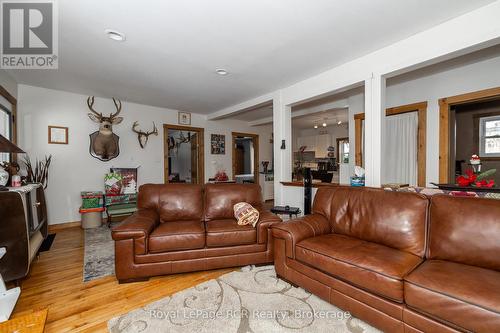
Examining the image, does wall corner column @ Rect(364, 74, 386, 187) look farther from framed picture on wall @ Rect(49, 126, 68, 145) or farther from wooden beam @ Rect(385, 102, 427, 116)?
framed picture on wall @ Rect(49, 126, 68, 145)

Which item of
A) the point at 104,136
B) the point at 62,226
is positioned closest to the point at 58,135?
the point at 104,136

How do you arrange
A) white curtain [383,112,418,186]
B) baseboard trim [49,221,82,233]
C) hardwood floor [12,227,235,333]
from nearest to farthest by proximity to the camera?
hardwood floor [12,227,235,333]
white curtain [383,112,418,186]
baseboard trim [49,221,82,233]

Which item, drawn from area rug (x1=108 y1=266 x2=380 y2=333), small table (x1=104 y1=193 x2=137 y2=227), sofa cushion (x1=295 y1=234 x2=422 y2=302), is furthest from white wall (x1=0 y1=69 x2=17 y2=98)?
sofa cushion (x1=295 y1=234 x2=422 y2=302)

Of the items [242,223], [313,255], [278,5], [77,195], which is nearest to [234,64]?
[278,5]

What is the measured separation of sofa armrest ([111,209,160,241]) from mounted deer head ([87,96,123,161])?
2.77 m

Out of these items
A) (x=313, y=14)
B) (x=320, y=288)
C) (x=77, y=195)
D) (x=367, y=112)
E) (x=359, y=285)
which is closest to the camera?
(x=359, y=285)

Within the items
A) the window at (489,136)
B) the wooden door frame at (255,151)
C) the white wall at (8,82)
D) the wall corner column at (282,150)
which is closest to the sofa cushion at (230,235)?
the wall corner column at (282,150)

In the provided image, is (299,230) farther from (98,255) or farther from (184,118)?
(184,118)

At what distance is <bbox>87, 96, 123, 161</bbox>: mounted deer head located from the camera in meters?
4.39

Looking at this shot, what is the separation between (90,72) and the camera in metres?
3.29

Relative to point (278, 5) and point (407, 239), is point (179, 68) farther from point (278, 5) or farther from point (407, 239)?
point (407, 239)

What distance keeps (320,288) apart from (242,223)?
3.43 feet

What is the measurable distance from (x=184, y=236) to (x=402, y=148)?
12.3ft

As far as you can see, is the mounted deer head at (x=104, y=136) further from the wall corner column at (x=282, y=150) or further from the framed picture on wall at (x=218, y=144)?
the wall corner column at (x=282, y=150)
